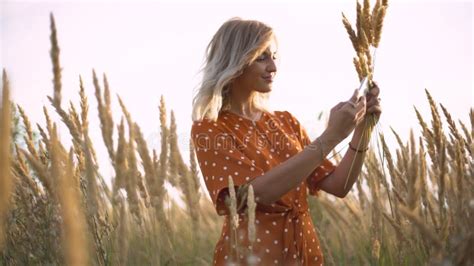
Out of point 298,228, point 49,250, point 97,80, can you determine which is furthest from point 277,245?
point 97,80

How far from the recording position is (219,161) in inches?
82.1

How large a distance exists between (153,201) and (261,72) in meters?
0.92

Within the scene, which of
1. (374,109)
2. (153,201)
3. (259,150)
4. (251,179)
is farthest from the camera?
(259,150)

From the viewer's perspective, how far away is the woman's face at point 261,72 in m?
2.19

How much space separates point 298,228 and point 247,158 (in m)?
0.29

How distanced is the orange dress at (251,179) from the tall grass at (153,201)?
8 cm

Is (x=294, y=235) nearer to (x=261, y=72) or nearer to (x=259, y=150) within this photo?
(x=259, y=150)

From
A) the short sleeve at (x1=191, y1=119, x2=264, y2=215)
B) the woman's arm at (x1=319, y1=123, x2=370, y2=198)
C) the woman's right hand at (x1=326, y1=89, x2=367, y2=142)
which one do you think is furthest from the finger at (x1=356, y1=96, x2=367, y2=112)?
the short sleeve at (x1=191, y1=119, x2=264, y2=215)

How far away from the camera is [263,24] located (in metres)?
2.32

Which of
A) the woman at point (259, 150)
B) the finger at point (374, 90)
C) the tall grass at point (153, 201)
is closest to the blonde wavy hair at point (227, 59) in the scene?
the woman at point (259, 150)

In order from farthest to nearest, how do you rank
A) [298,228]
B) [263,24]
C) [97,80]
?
[263,24] < [298,228] < [97,80]

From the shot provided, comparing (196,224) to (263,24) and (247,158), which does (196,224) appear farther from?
(263,24)

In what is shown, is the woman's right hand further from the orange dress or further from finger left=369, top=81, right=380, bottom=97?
the orange dress

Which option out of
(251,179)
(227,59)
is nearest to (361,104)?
(251,179)
